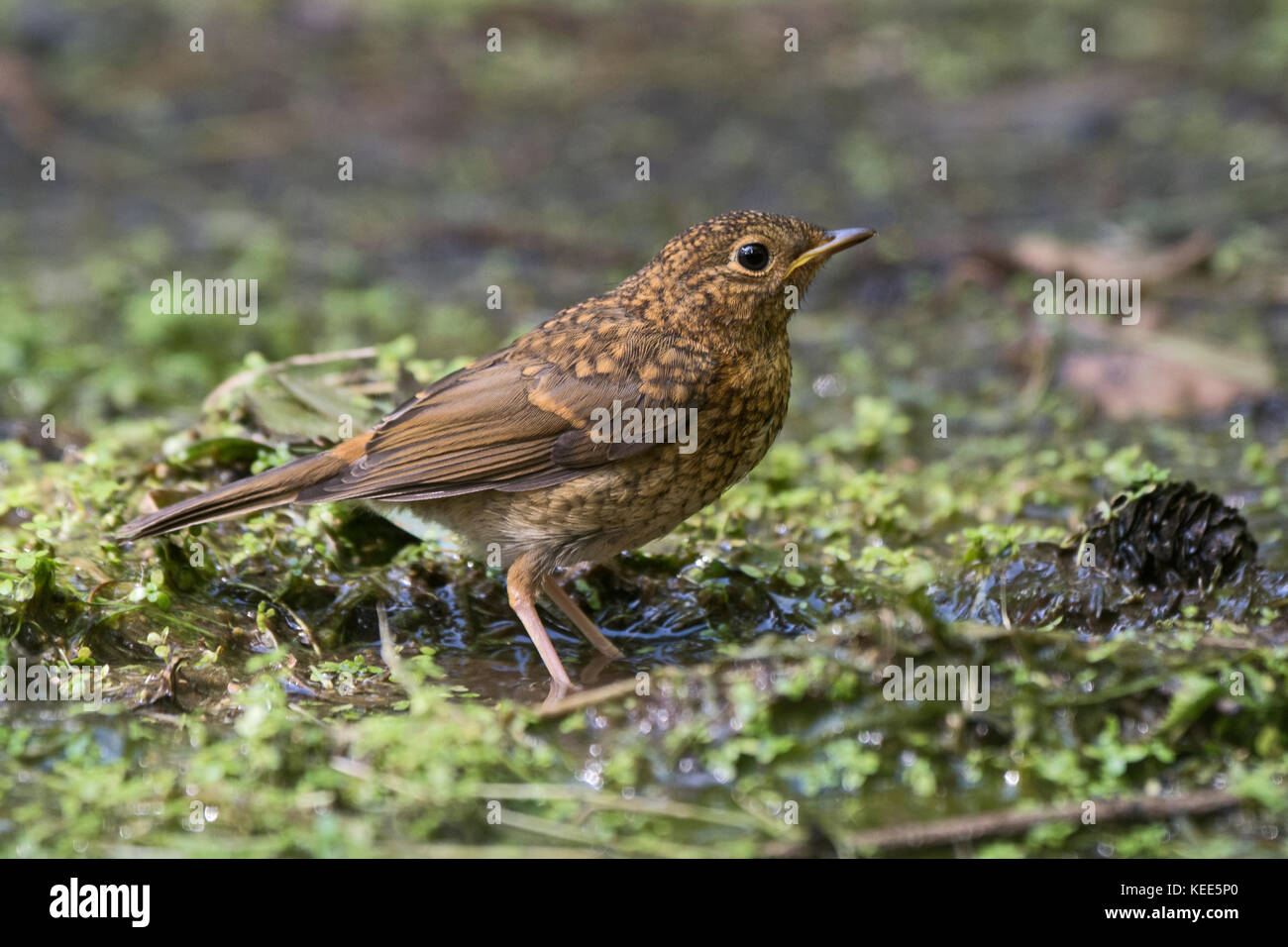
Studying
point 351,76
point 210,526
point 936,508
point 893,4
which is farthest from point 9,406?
point 893,4

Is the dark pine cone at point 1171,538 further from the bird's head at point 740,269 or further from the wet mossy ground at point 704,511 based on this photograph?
the bird's head at point 740,269

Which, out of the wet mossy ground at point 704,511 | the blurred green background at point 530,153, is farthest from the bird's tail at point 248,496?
the blurred green background at point 530,153

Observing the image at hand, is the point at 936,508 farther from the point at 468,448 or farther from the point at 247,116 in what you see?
the point at 247,116

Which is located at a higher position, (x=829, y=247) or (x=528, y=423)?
(x=829, y=247)

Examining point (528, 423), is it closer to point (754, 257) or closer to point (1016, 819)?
point (754, 257)

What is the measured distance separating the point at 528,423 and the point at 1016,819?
2.02m

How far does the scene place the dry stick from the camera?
367 centimetres

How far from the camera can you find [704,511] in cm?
587

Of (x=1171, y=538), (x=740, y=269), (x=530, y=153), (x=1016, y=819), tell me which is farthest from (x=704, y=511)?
(x=530, y=153)

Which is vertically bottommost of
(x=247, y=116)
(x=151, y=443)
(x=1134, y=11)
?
(x=151, y=443)

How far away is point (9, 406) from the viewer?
7105 millimetres

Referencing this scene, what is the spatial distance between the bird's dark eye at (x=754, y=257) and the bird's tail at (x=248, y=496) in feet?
4.81

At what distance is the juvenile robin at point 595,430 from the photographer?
4715 mm

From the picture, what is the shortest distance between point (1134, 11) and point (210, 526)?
1109cm
